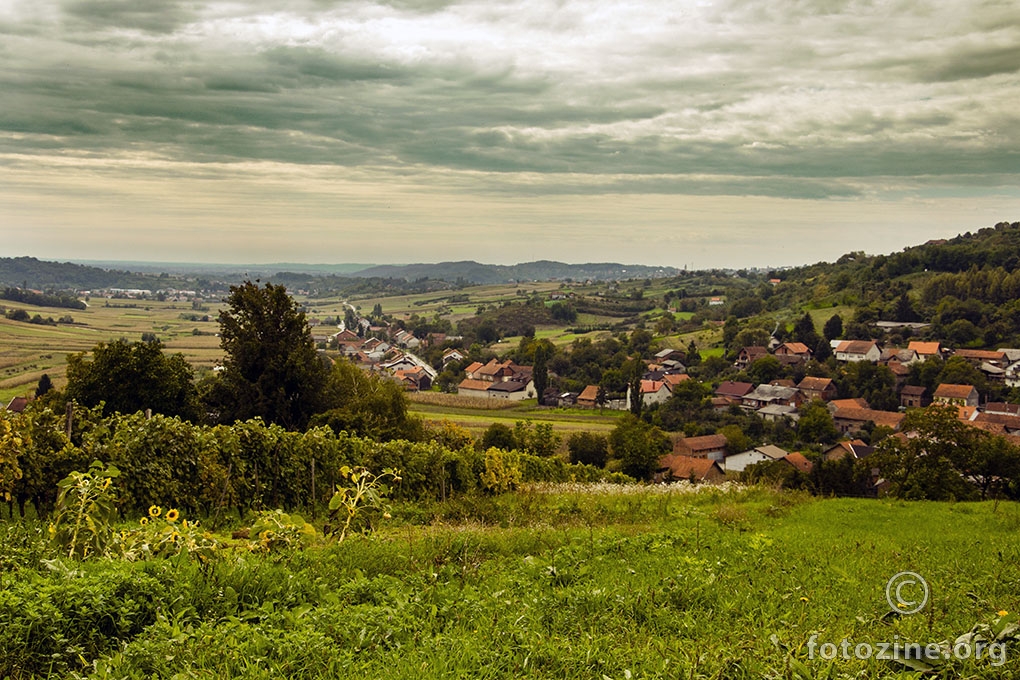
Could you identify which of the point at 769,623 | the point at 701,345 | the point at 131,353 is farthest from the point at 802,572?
the point at 701,345

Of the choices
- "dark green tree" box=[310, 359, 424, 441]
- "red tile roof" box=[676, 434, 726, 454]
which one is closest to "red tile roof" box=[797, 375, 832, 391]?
"red tile roof" box=[676, 434, 726, 454]

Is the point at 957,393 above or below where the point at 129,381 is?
below

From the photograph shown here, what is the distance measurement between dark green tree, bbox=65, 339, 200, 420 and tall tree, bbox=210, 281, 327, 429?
4.60 feet

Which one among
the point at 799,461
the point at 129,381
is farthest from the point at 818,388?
the point at 129,381

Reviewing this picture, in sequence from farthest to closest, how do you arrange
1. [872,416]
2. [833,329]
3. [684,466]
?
[833,329] < [872,416] < [684,466]

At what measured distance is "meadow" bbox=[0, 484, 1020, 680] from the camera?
4.41 meters

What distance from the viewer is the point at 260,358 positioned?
907 inches

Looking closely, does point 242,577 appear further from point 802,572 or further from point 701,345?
point 701,345

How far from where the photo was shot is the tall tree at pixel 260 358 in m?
22.7

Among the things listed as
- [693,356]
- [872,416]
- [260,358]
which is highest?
[260,358]

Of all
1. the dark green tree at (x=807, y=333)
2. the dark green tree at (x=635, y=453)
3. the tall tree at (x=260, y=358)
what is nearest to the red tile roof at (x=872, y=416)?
the dark green tree at (x=807, y=333)

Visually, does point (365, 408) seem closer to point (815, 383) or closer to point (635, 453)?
point (635, 453)

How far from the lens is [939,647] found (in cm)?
433

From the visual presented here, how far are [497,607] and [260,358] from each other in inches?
764
